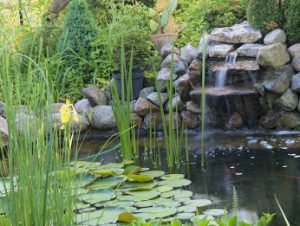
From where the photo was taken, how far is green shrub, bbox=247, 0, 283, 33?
7004 mm

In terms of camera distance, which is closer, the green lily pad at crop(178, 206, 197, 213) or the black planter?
the green lily pad at crop(178, 206, 197, 213)

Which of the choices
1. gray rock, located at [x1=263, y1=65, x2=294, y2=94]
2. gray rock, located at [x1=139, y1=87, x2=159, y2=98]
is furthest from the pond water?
gray rock, located at [x1=139, y1=87, x2=159, y2=98]

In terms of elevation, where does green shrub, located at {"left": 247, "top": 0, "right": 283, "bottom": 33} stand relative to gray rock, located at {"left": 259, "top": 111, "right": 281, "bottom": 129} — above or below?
above

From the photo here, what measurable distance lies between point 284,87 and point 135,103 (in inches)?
69.3

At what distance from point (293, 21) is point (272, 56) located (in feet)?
1.92

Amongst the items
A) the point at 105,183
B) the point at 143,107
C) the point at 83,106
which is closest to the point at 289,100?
the point at 143,107

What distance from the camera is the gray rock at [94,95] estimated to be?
7.29 metres

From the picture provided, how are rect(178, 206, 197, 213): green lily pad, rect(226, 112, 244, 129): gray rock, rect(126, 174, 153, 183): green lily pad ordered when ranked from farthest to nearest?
rect(226, 112, 244, 129): gray rock, rect(126, 174, 153, 183): green lily pad, rect(178, 206, 197, 213): green lily pad

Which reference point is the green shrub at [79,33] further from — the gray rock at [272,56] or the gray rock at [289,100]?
the gray rock at [289,100]

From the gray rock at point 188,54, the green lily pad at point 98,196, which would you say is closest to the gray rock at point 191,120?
the gray rock at point 188,54

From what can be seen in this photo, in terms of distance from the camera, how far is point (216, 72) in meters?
6.84

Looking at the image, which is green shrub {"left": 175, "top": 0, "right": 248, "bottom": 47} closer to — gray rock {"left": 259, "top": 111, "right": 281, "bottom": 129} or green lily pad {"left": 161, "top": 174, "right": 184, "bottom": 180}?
gray rock {"left": 259, "top": 111, "right": 281, "bottom": 129}

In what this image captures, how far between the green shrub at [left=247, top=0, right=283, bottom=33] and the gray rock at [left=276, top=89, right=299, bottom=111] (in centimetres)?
93

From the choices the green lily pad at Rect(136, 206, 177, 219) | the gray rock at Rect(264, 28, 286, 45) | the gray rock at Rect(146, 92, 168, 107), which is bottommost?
the green lily pad at Rect(136, 206, 177, 219)
